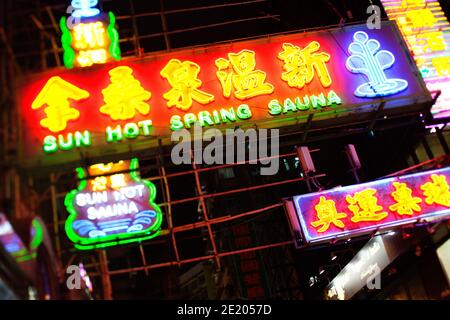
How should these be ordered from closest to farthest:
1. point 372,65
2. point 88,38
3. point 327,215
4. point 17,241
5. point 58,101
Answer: point 17,241
point 327,215
point 58,101
point 372,65
point 88,38

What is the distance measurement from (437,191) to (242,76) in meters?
4.37

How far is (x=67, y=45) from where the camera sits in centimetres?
973

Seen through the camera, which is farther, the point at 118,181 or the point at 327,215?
the point at 118,181

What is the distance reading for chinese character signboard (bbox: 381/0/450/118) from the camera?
1038 cm

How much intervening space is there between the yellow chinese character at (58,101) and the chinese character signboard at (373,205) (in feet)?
14.9

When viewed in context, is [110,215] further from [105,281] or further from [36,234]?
[105,281]

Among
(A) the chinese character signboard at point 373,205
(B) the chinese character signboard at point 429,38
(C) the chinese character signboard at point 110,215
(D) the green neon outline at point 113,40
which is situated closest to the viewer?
(C) the chinese character signboard at point 110,215

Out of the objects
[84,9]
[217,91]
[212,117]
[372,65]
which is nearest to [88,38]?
[84,9]

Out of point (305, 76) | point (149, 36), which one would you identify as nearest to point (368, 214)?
point (305, 76)

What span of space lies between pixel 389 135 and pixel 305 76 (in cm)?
365

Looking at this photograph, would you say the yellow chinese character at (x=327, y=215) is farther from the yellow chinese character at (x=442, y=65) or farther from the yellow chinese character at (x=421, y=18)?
the yellow chinese character at (x=421, y=18)

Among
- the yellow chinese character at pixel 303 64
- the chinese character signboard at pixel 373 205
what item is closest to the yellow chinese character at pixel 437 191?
the chinese character signboard at pixel 373 205

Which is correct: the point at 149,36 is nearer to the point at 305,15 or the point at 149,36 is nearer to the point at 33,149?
the point at 33,149

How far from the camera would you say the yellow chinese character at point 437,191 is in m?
8.59
